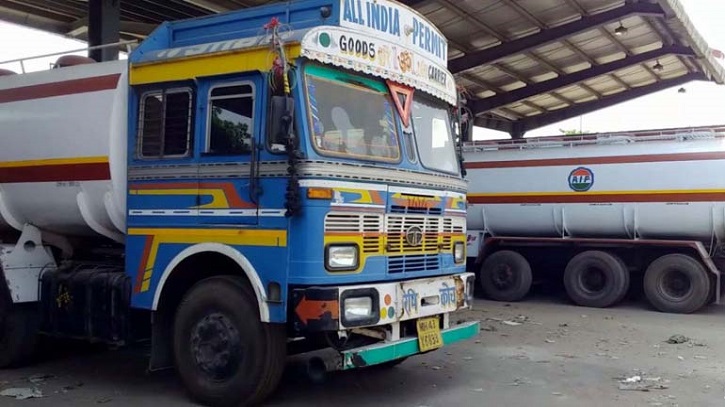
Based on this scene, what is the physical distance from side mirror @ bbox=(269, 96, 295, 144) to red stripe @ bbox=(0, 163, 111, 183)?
6.51ft

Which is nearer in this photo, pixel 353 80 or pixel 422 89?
pixel 353 80

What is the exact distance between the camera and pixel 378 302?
226 inches

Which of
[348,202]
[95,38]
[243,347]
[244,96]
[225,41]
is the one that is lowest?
[243,347]

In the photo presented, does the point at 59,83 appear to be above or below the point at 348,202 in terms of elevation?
above

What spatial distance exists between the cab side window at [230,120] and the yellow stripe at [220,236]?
667mm

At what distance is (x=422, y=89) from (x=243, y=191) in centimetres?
202

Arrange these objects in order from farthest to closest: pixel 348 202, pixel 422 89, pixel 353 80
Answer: pixel 422 89, pixel 353 80, pixel 348 202

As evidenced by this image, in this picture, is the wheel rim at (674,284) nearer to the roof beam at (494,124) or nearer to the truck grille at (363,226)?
the truck grille at (363,226)

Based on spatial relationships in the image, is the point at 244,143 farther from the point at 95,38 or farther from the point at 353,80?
the point at 95,38

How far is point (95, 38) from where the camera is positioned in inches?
492

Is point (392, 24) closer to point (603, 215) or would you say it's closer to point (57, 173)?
point (57, 173)

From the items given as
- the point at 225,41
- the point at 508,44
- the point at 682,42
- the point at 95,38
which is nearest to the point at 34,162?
the point at 225,41

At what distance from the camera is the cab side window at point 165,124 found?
6.27 m

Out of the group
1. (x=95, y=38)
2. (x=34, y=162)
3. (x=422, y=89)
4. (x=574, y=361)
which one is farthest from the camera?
(x=95, y=38)
